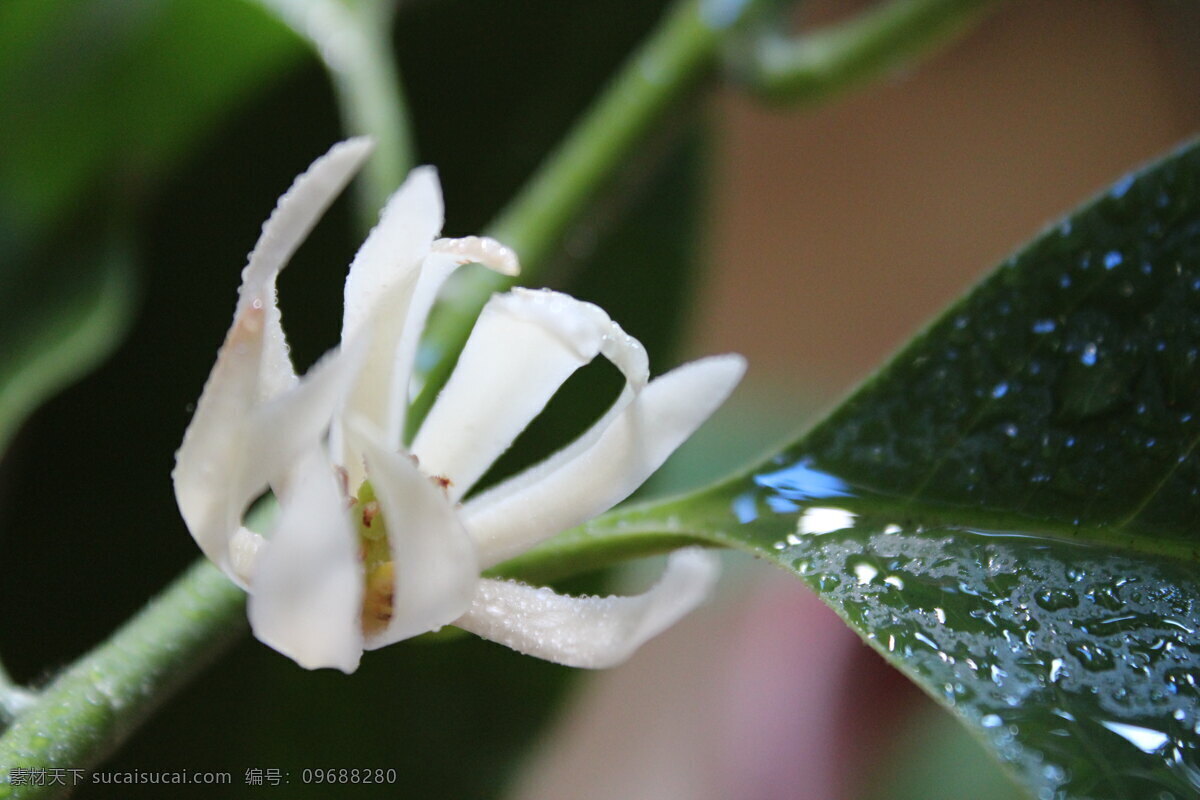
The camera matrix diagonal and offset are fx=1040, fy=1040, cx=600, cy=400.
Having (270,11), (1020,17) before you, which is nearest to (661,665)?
(270,11)

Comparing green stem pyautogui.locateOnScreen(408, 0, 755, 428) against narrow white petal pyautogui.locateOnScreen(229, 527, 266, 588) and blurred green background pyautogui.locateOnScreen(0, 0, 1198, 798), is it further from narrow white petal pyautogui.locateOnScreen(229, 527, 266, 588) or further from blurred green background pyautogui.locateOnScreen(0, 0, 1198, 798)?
narrow white petal pyautogui.locateOnScreen(229, 527, 266, 588)

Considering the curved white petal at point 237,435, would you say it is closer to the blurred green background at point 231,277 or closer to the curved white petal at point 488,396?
the curved white petal at point 488,396

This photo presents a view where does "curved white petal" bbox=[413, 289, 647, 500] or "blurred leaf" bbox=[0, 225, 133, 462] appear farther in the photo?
"blurred leaf" bbox=[0, 225, 133, 462]

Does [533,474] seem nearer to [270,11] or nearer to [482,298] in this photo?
[482,298]

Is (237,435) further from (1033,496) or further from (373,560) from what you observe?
(1033,496)

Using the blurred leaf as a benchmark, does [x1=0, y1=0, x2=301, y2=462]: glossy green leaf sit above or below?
above

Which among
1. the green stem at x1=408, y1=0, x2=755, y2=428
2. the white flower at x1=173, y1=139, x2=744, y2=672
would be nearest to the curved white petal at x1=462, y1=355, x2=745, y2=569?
the white flower at x1=173, y1=139, x2=744, y2=672
